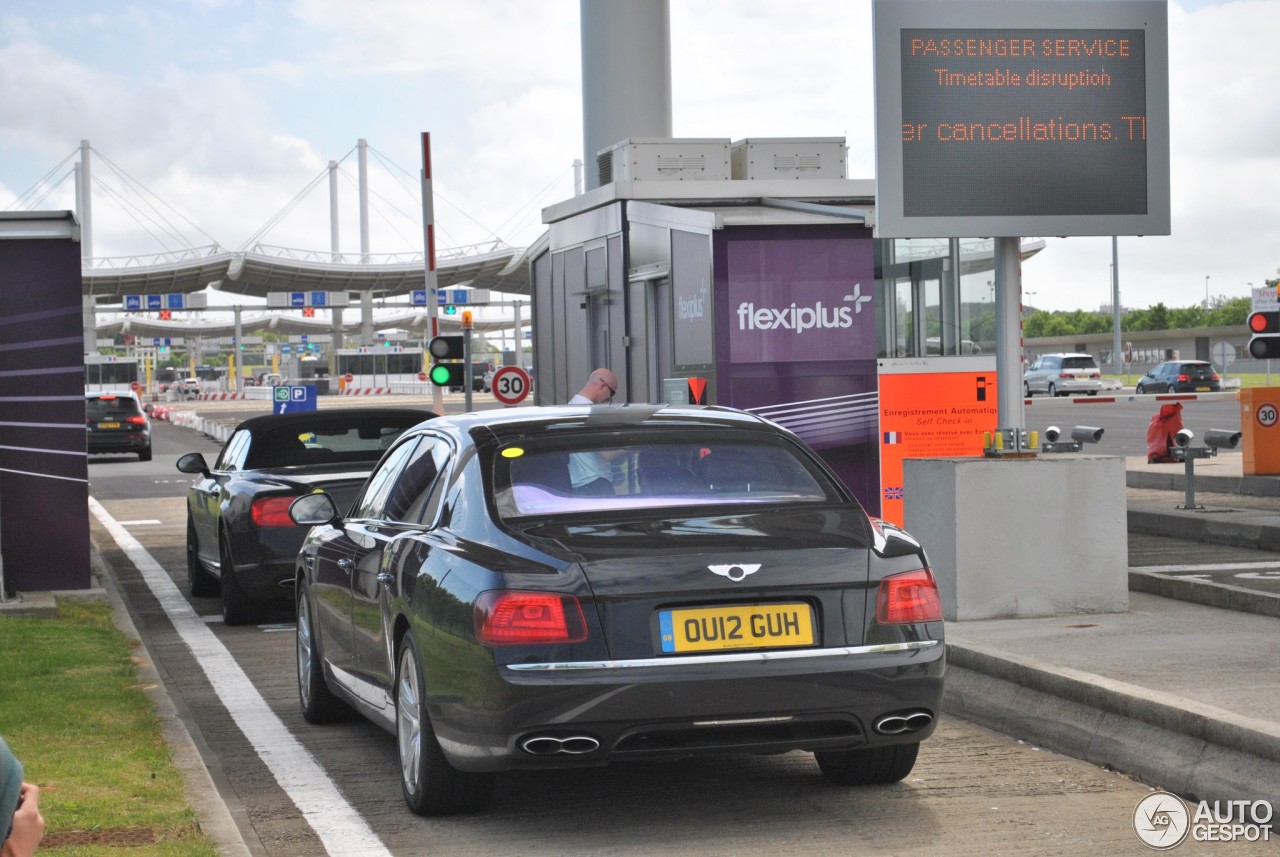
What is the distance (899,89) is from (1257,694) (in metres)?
4.60

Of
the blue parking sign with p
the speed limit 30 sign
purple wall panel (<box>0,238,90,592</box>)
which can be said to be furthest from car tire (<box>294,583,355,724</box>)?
the blue parking sign with p

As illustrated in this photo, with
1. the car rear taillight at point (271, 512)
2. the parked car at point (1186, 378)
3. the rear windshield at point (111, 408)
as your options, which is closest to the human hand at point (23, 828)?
the car rear taillight at point (271, 512)

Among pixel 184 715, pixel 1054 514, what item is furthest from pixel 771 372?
pixel 184 715

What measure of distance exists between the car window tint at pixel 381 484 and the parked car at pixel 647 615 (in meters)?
0.85

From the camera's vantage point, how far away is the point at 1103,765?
22.8 feet

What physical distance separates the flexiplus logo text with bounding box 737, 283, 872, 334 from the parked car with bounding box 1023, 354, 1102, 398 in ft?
190

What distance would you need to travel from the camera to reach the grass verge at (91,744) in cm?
577

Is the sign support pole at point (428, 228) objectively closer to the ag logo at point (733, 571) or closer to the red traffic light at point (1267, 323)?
the red traffic light at point (1267, 323)

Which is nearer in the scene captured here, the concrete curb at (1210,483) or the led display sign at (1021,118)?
the led display sign at (1021,118)

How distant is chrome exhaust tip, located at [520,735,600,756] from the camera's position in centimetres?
574

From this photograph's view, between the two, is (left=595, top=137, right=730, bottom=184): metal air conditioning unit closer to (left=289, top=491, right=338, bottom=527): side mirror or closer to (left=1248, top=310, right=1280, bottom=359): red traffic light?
(left=289, top=491, right=338, bottom=527): side mirror

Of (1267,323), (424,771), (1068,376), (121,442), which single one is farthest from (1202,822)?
(1068,376)

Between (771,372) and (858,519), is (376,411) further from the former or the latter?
(858,519)

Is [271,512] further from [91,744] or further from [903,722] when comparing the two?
[903,722]
